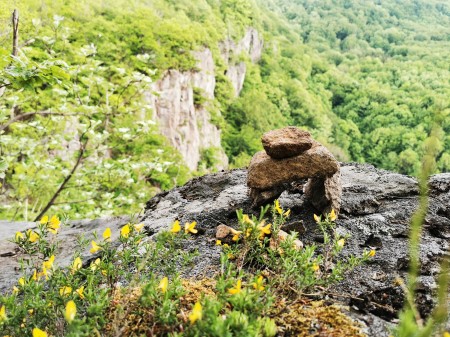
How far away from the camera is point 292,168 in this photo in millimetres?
3283

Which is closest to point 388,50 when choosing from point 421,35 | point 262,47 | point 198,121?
point 421,35

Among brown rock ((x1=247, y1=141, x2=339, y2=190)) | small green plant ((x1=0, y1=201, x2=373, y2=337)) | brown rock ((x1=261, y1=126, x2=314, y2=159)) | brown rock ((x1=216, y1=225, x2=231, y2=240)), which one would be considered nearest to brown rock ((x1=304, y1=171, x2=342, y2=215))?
brown rock ((x1=247, y1=141, x2=339, y2=190))

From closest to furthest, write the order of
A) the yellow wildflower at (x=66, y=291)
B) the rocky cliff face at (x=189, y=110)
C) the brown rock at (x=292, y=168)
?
the yellow wildflower at (x=66, y=291), the brown rock at (x=292, y=168), the rocky cliff face at (x=189, y=110)

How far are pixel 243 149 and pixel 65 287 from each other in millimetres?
52751

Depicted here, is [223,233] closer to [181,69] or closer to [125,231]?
[125,231]

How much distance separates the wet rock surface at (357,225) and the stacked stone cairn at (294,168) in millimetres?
218

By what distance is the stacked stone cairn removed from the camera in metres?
3.24

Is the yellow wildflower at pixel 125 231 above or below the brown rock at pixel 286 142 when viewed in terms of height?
below

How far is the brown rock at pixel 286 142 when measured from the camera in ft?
10.7

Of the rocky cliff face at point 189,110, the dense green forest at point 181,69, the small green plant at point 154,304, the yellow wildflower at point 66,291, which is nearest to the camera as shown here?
the small green plant at point 154,304

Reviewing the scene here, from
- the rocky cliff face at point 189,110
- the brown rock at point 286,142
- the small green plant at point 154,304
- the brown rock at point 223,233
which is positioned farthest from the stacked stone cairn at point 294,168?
the rocky cliff face at point 189,110

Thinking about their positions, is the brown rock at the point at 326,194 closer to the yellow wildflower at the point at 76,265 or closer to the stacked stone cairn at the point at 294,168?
the stacked stone cairn at the point at 294,168

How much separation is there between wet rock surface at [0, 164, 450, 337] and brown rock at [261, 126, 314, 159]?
601mm

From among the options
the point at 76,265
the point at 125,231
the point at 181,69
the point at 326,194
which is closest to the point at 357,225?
the point at 326,194
